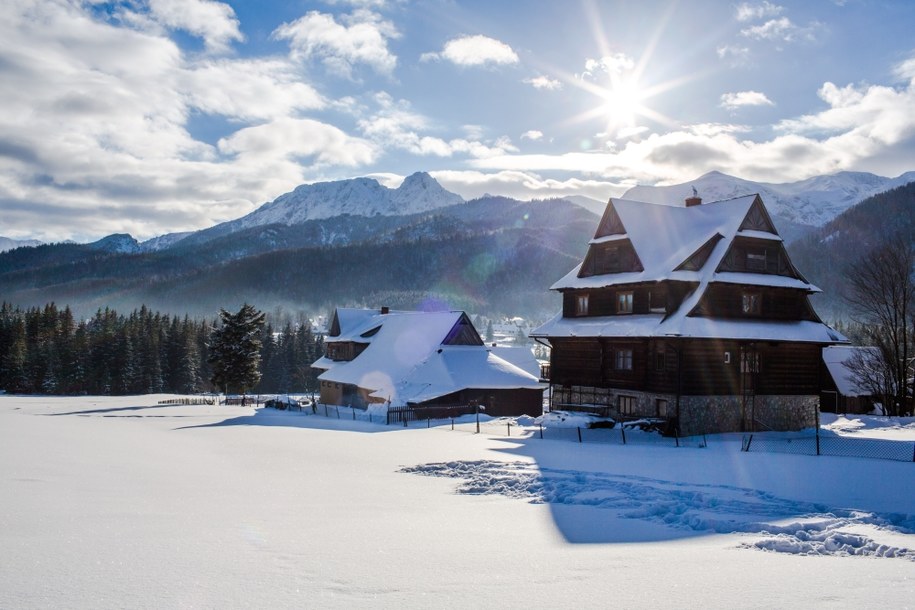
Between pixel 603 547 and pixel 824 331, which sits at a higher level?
pixel 824 331

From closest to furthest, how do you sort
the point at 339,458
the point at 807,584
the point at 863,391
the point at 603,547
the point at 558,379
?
the point at 807,584, the point at 603,547, the point at 339,458, the point at 558,379, the point at 863,391

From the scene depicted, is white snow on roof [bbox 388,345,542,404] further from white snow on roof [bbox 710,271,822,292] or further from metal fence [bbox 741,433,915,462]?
metal fence [bbox 741,433,915,462]

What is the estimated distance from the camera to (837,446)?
88.7 ft

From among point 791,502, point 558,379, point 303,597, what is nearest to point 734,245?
point 558,379

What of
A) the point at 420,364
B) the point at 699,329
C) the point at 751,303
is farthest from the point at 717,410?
the point at 420,364

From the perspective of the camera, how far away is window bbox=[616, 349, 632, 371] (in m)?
35.2

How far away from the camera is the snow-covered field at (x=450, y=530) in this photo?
24.6 ft

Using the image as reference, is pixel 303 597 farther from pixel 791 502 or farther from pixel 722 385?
pixel 722 385

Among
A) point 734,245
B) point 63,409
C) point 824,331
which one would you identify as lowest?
point 63,409

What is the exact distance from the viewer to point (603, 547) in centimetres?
1040

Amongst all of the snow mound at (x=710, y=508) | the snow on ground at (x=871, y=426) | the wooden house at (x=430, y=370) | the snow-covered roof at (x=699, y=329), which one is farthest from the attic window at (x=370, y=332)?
the snow mound at (x=710, y=508)

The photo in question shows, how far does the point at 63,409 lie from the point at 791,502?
63.3 m

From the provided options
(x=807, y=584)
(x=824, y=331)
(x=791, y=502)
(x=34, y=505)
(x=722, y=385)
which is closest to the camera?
(x=807, y=584)

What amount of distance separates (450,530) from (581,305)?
2950cm
